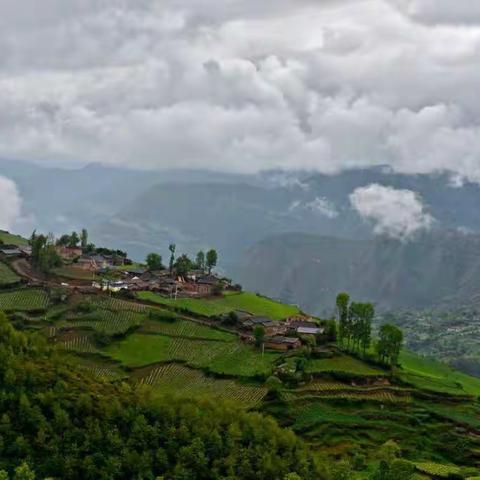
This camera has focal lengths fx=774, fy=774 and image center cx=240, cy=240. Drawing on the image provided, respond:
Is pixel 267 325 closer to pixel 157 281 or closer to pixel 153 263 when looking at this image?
pixel 157 281

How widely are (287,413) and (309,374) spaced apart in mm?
13092

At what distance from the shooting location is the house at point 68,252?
6889 inches

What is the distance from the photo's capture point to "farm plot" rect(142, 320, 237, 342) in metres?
121

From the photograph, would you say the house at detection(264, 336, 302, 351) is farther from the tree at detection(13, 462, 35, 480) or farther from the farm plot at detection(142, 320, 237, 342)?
the tree at detection(13, 462, 35, 480)

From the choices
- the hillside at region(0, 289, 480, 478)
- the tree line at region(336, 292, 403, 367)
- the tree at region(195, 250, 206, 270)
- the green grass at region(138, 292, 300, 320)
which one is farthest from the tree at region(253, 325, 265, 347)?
the tree at region(195, 250, 206, 270)

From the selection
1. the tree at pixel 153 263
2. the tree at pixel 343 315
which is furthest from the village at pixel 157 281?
the tree at pixel 343 315

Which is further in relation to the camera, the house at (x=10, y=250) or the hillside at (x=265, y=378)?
the house at (x=10, y=250)

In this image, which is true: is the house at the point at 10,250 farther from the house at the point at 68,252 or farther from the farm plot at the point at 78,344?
the farm plot at the point at 78,344

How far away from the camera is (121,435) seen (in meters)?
73.8

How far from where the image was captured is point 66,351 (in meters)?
107

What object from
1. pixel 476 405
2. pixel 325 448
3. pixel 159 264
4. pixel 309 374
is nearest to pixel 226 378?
pixel 309 374

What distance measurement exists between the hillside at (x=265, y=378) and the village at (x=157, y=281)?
3666mm

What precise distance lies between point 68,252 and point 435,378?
90.3 metres

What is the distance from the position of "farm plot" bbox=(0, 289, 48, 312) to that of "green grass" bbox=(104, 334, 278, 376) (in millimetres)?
18285
